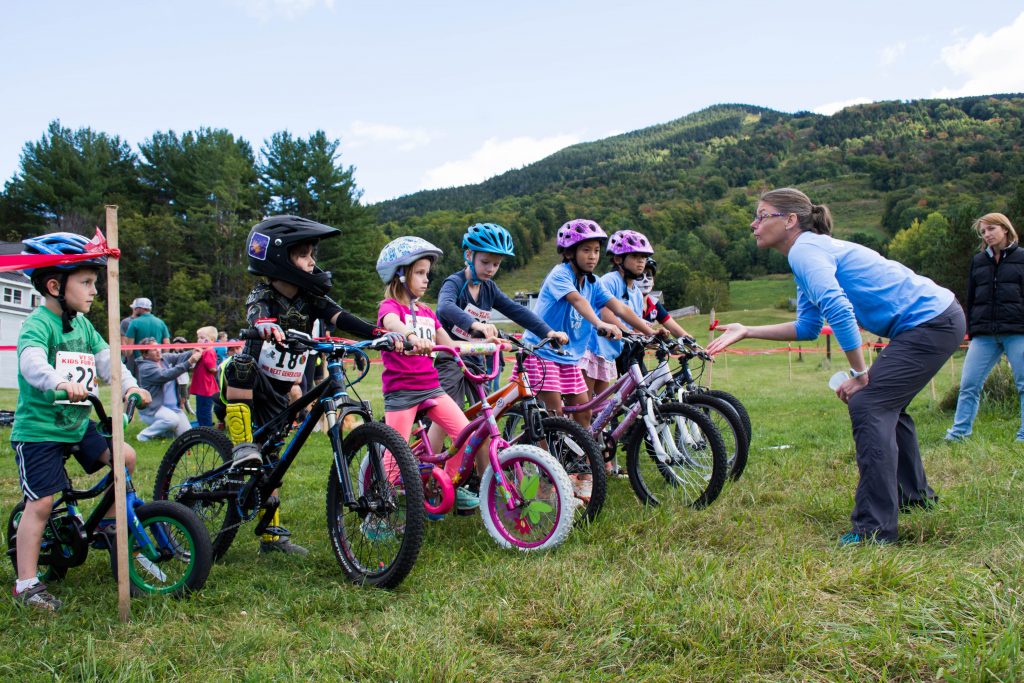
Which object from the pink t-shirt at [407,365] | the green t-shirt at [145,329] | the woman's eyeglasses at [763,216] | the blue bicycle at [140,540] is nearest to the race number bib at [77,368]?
the blue bicycle at [140,540]

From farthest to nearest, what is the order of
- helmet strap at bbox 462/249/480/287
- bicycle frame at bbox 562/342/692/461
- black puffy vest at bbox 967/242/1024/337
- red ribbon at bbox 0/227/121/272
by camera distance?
black puffy vest at bbox 967/242/1024/337 < helmet strap at bbox 462/249/480/287 < bicycle frame at bbox 562/342/692/461 < red ribbon at bbox 0/227/121/272

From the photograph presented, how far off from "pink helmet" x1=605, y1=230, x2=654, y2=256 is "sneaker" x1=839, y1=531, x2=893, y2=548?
3170 millimetres

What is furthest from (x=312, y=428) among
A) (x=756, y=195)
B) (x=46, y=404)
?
(x=756, y=195)

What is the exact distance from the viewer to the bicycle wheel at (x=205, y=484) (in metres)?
4.04

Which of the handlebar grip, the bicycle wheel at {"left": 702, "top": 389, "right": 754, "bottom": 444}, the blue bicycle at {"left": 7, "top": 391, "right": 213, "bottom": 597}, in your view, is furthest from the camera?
the bicycle wheel at {"left": 702, "top": 389, "right": 754, "bottom": 444}

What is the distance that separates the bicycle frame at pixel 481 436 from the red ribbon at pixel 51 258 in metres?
1.63

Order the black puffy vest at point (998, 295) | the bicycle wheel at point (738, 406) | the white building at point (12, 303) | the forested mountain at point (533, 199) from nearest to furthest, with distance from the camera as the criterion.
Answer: the bicycle wheel at point (738, 406) → the black puffy vest at point (998, 295) → the white building at point (12, 303) → the forested mountain at point (533, 199)

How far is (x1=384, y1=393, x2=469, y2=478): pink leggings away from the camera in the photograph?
14.8ft

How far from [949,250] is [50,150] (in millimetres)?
68153

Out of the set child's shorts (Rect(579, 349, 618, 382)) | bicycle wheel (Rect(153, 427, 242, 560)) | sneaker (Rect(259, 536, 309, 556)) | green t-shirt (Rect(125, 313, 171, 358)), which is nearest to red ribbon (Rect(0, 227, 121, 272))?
bicycle wheel (Rect(153, 427, 242, 560))

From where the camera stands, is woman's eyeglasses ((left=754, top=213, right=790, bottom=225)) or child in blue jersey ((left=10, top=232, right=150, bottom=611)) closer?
child in blue jersey ((left=10, top=232, right=150, bottom=611))

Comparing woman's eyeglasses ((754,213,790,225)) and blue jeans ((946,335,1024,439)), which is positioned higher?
woman's eyeglasses ((754,213,790,225))

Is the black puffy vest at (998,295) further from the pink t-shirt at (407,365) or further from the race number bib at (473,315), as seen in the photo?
→ the pink t-shirt at (407,365)

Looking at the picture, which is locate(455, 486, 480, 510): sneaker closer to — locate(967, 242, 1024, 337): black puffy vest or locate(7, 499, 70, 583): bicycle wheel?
locate(7, 499, 70, 583): bicycle wheel
